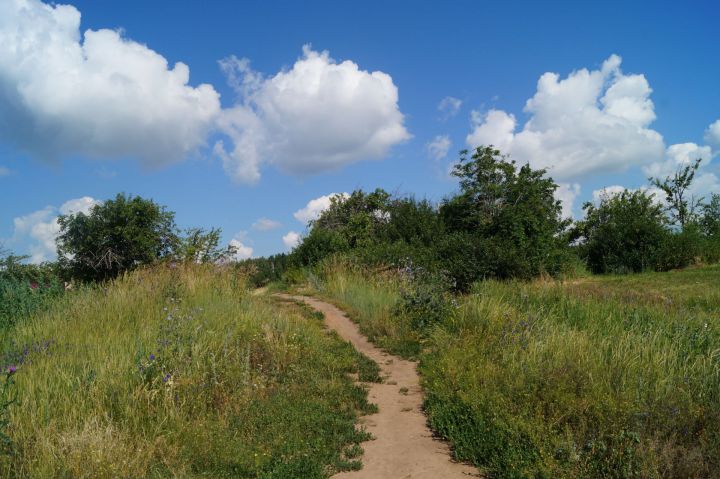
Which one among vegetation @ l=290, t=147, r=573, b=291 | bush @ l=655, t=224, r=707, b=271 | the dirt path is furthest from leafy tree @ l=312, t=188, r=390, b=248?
the dirt path

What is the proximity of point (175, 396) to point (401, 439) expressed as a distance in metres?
2.70

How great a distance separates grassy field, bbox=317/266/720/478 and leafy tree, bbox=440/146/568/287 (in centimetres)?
857

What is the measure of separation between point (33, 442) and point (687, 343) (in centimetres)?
784

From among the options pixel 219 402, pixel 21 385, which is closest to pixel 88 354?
pixel 21 385

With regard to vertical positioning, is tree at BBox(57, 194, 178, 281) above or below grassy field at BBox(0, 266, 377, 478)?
above

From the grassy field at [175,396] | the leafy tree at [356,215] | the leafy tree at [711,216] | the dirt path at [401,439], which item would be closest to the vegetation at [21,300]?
the grassy field at [175,396]

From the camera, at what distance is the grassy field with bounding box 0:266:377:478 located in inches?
180

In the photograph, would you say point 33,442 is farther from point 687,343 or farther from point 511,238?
point 511,238

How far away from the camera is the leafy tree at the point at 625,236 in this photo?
23.8 metres

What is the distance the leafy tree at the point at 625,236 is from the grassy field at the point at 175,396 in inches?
790

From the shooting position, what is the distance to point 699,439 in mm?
4637

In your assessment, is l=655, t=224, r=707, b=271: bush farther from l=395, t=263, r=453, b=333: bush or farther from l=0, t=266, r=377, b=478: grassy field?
l=0, t=266, r=377, b=478: grassy field

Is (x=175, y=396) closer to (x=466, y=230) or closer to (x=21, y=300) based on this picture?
(x=21, y=300)

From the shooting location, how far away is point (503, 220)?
21016mm
